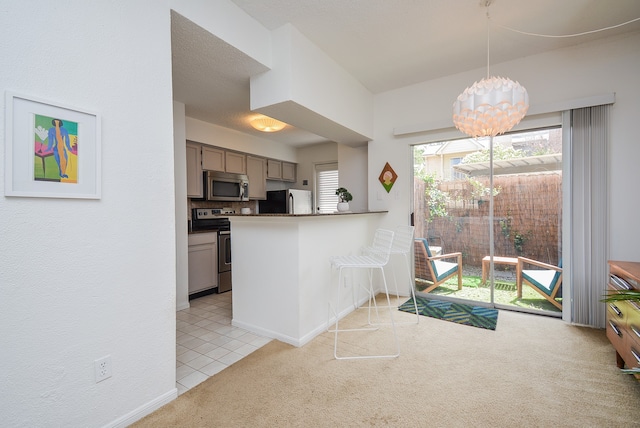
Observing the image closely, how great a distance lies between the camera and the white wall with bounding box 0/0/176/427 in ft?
3.94

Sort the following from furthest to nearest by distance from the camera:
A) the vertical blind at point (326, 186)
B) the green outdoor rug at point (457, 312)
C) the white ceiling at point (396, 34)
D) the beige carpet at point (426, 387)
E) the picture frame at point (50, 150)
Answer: the vertical blind at point (326, 186) < the green outdoor rug at point (457, 312) < the white ceiling at point (396, 34) < the beige carpet at point (426, 387) < the picture frame at point (50, 150)

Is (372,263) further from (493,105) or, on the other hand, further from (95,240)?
(95,240)

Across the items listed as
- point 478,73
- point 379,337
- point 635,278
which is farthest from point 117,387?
point 478,73

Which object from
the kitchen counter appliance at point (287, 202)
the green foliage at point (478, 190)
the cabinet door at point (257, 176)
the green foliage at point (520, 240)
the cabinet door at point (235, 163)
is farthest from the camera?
the kitchen counter appliance at point (287, 202)

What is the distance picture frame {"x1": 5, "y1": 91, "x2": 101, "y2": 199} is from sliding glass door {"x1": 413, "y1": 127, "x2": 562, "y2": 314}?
10.9 ft

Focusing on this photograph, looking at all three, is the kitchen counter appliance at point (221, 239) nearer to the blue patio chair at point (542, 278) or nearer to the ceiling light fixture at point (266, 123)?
the ceiling light fixture at point (266, 123)

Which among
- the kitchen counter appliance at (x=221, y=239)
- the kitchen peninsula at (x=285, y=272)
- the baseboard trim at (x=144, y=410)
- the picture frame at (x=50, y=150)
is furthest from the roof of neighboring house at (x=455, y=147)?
the baseboard trim at (x=144, y=410)

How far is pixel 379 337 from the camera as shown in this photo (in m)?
2.53

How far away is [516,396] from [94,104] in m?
2.88

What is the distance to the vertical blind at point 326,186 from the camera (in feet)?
18.1

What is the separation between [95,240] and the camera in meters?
1.42

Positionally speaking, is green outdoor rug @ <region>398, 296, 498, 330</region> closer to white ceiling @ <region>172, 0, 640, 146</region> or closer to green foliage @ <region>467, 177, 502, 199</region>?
green foliage @ <region>467, 177, 502, 199</region>

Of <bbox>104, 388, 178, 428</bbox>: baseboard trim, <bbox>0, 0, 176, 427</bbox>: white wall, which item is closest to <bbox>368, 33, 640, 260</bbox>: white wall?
<bbox>0, 0, 176, 427</bbox>: white wall

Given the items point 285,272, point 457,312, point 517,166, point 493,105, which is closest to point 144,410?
point 285,272
